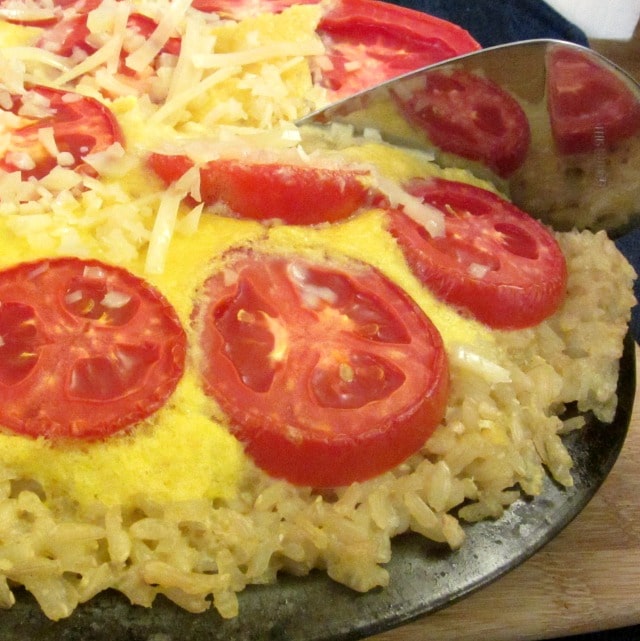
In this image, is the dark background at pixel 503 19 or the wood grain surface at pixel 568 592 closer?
the wood grain surface at pixel 568 592

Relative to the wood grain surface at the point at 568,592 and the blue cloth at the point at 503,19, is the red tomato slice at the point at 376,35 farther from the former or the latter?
the blue cloth at the point at 503,19

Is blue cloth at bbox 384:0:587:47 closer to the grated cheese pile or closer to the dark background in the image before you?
the dark background

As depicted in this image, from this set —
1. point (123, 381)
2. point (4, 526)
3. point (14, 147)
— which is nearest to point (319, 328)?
point (123, 381)

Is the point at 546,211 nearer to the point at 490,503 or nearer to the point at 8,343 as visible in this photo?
the point at 490,503

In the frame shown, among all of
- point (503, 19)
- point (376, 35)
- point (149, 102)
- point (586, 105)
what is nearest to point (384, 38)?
point (376, 35)

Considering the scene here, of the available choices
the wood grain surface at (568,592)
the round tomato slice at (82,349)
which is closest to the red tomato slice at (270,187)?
the round tomato slice at (82,349)

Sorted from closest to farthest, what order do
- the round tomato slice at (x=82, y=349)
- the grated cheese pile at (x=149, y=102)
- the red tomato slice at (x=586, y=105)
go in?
the round tomato slice at (x=82, y=349) → the grated cheese pile at (x=149, y=102) → the red tomato slice at (x=586, y=105)

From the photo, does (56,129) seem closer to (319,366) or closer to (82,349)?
(82,349)
